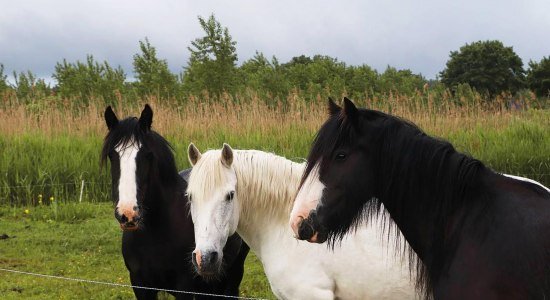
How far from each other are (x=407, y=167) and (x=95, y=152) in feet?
28.3

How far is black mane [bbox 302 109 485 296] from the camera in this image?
2.43m

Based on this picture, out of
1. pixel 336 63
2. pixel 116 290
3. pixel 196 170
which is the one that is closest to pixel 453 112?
pixel 116 290

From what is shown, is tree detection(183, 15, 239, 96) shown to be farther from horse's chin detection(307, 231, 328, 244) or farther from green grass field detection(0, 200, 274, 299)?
horse's chin detection(307, 231, 328, 244)

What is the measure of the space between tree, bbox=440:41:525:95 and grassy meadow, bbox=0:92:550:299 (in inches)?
1087

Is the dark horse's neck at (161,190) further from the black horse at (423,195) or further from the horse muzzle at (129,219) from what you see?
the black horse at (423,195)

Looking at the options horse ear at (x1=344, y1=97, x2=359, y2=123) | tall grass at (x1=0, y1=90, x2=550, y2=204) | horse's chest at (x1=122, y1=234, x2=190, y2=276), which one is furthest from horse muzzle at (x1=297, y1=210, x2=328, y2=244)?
tall grass at (x1=0, y1=90, x2=550, y2=204)

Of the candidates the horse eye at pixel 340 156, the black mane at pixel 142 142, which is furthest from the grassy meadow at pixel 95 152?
the horse eye at pixel 340 156

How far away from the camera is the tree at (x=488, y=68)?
38.2m

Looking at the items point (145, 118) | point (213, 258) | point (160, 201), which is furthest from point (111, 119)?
point (213, 258)

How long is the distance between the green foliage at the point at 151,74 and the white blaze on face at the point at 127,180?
40.2ft

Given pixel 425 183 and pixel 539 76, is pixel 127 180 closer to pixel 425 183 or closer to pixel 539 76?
pixel 425 183

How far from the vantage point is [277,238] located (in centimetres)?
387

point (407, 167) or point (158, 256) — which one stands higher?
point (407, 167)

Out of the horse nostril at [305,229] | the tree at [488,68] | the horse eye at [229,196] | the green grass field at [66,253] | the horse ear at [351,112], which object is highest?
the tree at [488,68]
